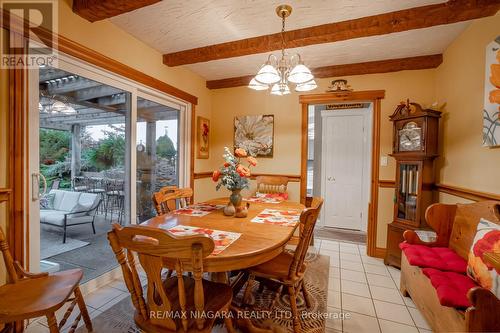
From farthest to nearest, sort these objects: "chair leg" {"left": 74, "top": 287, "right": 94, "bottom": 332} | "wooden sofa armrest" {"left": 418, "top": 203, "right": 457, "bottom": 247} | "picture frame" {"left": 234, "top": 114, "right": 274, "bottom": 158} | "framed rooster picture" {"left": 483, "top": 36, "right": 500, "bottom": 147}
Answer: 1. "picture frame" {"left": 234, "top": 114, "right": 274, "bottom": 158}
2. "wooden sofa armrest" {"left": 418, "top": 203, "right": 457, "bottom": 247}
3. "framed rooster picture" {"left": 483, "top": 36, "right": 500, "bottom": 147}
4. "chair leg" {"left": 74, "top": 287, "right": 94, "bottom": 332}

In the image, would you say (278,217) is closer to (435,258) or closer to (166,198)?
(166,198)

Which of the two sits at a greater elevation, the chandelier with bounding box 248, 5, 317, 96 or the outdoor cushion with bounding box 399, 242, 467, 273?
the chandelier with bounding box 248, 5, 317, 96

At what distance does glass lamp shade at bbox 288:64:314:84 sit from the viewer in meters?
1.77

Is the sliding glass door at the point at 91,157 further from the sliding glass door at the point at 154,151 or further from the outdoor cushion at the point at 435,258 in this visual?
the outdoor cushion at the point at 435,258

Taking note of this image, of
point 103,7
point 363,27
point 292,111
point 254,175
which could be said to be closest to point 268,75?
point 363,27

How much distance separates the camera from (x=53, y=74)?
1.84m

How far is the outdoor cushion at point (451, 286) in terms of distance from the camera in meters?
1.32

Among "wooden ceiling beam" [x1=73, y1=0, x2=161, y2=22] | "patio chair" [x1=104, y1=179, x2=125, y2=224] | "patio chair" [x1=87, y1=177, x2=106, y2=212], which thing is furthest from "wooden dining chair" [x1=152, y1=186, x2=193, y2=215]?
"wooden ceiling beam" [x1=73, y1=0, x2=161, y2=22]

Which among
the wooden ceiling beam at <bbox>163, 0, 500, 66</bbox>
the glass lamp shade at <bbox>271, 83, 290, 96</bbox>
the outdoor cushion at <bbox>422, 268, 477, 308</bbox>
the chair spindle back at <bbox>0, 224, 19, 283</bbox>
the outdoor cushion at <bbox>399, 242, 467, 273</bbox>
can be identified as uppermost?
the wooden ceiling beam at <bbox>163, 0, 500, 66</bbox>

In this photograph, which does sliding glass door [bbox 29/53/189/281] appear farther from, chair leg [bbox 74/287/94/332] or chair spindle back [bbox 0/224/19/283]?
chair leg [bbox 74/287/94/332]

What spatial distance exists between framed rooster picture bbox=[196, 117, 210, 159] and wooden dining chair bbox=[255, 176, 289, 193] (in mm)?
1099

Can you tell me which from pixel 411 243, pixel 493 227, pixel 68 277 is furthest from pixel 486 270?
pixel 68 277

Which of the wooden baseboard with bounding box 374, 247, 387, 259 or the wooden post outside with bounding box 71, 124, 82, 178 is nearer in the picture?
the wooden post outside with bounding box 71, 124, 82, 178

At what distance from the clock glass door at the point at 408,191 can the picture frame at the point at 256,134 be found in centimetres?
173
